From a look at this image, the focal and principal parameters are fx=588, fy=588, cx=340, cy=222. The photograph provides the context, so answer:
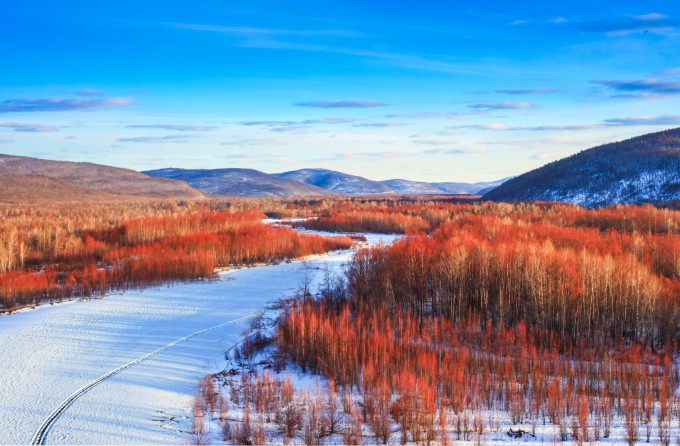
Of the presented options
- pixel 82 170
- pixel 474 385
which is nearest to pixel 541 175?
pixel 474 385

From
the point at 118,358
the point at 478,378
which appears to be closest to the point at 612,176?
the point at 478,378

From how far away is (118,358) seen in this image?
9.19 metres

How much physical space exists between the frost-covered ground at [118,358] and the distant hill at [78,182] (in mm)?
79671

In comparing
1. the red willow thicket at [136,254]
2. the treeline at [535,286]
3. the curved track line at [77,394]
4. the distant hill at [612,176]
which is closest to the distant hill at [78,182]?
the distant hill at [612,176]

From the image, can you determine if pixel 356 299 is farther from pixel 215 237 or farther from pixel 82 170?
pixel 82 170

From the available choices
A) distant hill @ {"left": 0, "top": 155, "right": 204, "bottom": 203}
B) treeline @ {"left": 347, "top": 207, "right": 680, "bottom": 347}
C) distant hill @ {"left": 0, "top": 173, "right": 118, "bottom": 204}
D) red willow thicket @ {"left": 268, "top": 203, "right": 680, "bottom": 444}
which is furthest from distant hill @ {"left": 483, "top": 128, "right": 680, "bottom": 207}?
distant hill @ {"left": 0, "top": 155, "right": 204, "bottom": 203}

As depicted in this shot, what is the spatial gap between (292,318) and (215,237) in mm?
12980

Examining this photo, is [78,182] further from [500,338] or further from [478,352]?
[478,352]

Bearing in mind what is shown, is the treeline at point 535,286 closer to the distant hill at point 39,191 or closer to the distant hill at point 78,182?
the distant hill at point 39,191

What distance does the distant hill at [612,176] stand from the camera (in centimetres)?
5281

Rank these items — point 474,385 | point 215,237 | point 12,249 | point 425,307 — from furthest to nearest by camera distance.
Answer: point 215,237 < point 12,249 < point 425,307 < point 474,385

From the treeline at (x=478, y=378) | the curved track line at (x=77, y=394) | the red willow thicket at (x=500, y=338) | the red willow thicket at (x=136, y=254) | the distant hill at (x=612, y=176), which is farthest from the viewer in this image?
the distant hill at (x=612, y=176)

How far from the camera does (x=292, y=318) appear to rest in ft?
32.3

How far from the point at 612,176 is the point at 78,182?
4514 inches
